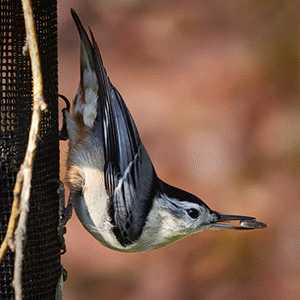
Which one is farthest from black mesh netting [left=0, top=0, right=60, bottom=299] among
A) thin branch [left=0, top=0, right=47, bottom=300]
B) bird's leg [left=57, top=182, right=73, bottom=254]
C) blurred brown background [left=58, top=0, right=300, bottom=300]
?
blurred brown background [left=58, top=0, right=300, bottom=300]

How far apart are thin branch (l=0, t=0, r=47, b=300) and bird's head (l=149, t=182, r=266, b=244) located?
1.71 meters

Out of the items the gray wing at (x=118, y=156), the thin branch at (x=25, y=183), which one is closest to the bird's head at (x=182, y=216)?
the gray wing at (x=118, y=156)

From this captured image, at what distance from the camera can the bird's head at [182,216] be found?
4.94 meters

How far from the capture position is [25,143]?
173 inches

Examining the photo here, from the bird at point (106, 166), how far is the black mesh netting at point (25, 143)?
0.53 ft

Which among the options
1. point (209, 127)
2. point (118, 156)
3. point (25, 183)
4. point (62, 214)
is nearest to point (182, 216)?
point (118, 156)

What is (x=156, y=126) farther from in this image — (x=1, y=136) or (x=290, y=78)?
(x=1, y=136)

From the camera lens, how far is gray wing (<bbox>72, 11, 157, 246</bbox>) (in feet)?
15.4

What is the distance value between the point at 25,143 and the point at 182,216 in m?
0.80

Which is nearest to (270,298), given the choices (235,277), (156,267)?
(235,277)

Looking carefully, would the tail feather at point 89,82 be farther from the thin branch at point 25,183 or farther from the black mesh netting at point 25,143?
the thin branch at point 25,183

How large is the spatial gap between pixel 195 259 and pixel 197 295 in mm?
184

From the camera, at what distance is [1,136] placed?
172 inches

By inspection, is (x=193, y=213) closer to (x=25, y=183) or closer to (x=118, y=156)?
(x=118, y=156)
